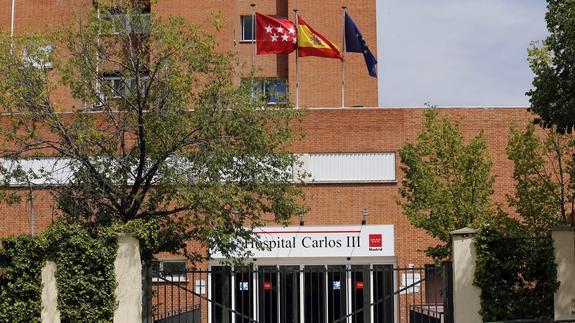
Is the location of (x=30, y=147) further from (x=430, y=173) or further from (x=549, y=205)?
(x=549, y=205)

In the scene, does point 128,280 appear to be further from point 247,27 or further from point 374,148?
point 247,27

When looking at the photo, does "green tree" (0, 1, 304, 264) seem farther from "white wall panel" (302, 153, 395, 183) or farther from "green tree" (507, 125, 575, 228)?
"white wall panel" (302, 153, 395, 183)

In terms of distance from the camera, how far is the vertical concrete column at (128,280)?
49.9 feet

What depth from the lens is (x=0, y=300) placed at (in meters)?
15.2

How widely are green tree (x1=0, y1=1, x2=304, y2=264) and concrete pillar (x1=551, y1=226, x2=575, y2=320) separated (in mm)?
6774

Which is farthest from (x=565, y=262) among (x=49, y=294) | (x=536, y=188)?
(x=536, y=188)

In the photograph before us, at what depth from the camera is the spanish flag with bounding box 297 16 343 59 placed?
31.8 metres

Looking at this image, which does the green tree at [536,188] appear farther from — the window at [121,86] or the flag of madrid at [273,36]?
the window at [121,86]

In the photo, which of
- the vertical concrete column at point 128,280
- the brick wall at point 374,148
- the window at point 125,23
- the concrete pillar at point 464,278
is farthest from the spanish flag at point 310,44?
the concrete pillar at point 464,278

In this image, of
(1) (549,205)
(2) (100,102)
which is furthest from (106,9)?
(1) (549,205)

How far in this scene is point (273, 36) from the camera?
31.4m

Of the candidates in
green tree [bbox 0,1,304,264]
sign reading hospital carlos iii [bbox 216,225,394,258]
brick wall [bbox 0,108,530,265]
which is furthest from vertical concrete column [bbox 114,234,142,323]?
brick wall [bbox 0,108,530,265]

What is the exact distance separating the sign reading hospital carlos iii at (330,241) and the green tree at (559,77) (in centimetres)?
1557

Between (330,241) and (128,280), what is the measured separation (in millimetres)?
17875
